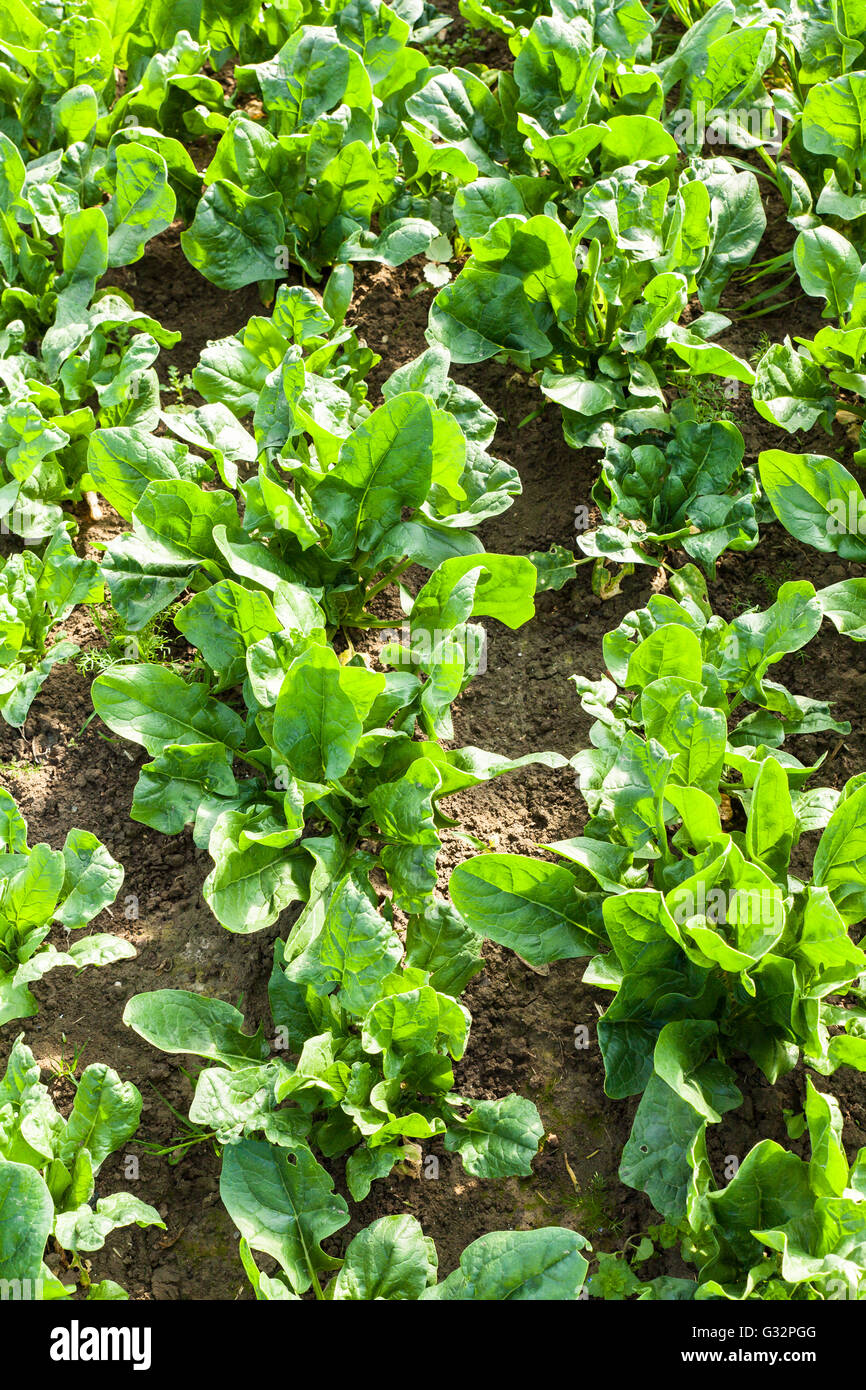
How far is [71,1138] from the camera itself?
2510 millimetres

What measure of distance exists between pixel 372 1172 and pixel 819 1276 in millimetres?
841

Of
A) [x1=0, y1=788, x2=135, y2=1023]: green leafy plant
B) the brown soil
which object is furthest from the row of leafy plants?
the brown soil

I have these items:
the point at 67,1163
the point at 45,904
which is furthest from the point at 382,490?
the point at 67,1163

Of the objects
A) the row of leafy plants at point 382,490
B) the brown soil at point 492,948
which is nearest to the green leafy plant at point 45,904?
the row of leafy plants at point 382,490

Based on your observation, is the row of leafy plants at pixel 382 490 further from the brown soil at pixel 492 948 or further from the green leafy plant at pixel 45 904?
the brown soil at pixel 492 948

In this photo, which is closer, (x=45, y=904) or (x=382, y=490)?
(x=45, y=904)

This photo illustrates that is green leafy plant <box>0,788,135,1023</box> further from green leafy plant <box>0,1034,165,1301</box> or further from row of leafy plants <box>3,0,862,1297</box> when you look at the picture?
green leafy plant <box>0,1034,165,1301</box>

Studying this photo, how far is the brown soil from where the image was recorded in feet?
8.30

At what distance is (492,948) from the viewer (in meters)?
2.82

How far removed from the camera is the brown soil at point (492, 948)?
2531 millimetres

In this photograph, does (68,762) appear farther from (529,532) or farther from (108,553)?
(529,532)

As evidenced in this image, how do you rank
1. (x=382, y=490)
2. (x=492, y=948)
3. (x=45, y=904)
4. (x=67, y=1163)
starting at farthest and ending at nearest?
(x=382, y=490) → (x=492, y=948) → (x=45, y=904) → (x=67, y=1163)

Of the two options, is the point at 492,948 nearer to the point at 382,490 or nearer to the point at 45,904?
the point at 45,904
